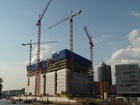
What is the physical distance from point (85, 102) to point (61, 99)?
129 ft

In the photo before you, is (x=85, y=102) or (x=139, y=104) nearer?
(x=139, y=104)

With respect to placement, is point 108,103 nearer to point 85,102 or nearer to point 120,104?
point 120,104

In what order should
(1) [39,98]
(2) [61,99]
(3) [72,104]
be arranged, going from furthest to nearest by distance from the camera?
1. (1) [39,98]
2. (2) [61,99]
3. (3) [72,104]

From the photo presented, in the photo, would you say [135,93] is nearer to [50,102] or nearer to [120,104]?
[50,102]

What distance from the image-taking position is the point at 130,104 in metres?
104

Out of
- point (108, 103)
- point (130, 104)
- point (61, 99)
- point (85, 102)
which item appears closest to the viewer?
point (130, 104)

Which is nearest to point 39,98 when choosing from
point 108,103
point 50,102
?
point 50,102

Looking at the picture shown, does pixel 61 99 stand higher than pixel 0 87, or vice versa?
pixel 0 87

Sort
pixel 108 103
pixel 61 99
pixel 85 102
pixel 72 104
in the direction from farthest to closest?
pixel 61 99, pixel 72 104, pixel 85 102, pixel 108 103

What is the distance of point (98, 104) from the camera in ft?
387

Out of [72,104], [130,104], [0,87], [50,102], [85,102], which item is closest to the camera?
[0,87]

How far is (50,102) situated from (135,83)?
78.6 meters

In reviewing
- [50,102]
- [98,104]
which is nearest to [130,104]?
[98,104]

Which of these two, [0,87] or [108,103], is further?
[108,103]
